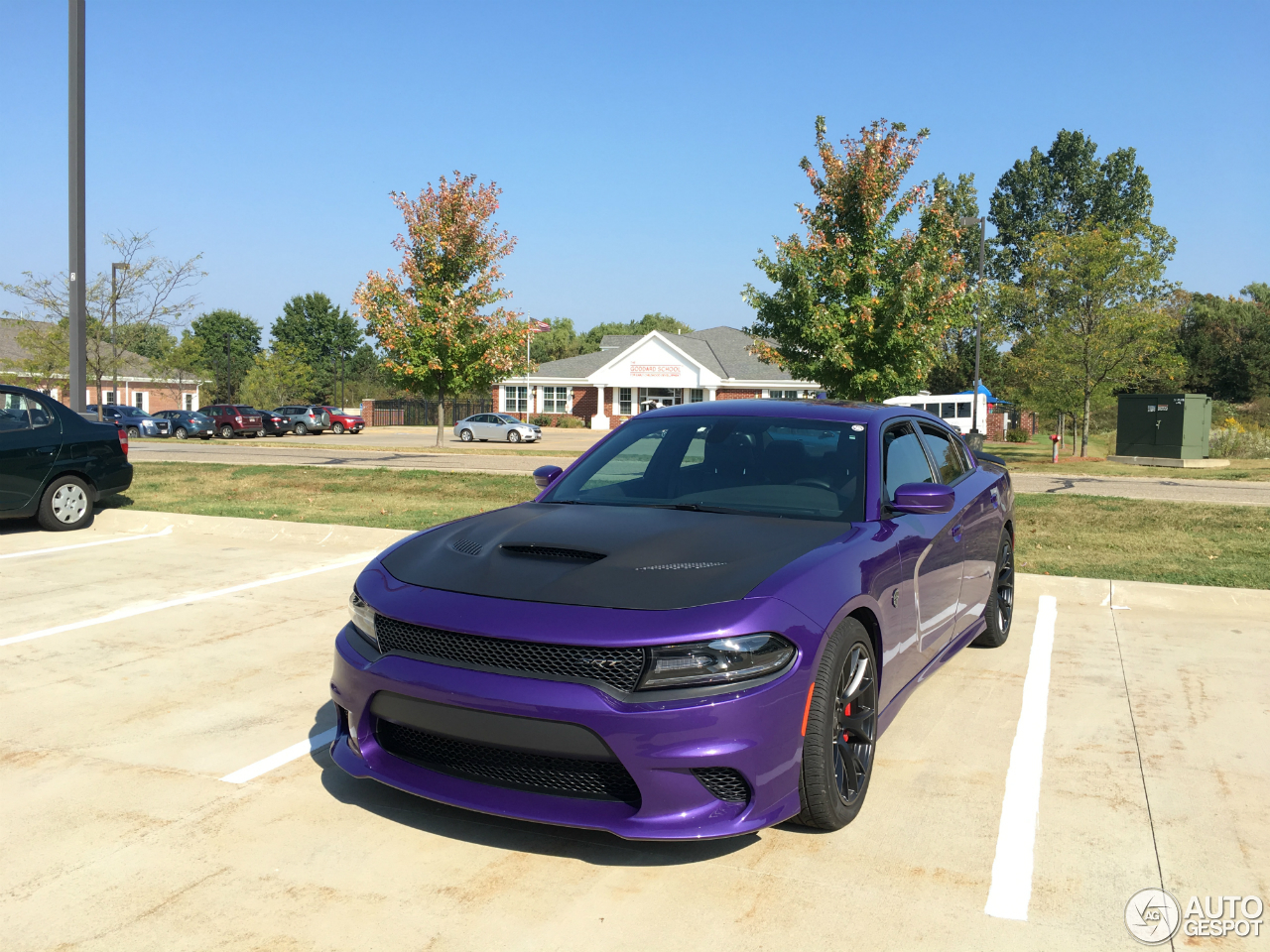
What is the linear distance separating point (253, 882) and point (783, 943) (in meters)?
1.63

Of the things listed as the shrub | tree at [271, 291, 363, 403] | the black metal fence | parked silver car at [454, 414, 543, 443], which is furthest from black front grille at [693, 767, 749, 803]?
tree at [271, 291, 363, 403]

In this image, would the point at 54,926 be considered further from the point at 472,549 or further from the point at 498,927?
the point at 472,549

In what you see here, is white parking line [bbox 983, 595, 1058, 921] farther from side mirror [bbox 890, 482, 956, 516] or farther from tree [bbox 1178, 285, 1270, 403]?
tree [bbox 1178, 285, 1270, 403]

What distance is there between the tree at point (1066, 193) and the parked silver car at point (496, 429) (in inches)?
1647

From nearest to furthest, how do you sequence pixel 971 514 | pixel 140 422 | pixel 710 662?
pixel 710 662 → pixel 971 514 → pixel 140 422

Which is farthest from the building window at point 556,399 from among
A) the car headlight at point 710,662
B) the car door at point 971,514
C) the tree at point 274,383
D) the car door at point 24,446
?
the car headlight at point 710,662

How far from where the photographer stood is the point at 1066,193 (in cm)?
6950

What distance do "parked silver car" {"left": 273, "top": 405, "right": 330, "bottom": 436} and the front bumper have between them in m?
48.7

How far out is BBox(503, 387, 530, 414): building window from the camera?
62781 mm

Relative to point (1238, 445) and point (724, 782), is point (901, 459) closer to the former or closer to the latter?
point (724, 782)

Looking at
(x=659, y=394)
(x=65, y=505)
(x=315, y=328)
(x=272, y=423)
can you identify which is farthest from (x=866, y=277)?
(x=315, y=328)

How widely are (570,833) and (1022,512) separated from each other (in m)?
10.9

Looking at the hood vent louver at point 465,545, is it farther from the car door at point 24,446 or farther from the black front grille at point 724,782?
the car door at point 24,446

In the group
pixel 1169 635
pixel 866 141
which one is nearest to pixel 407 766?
pixel 1169 635
